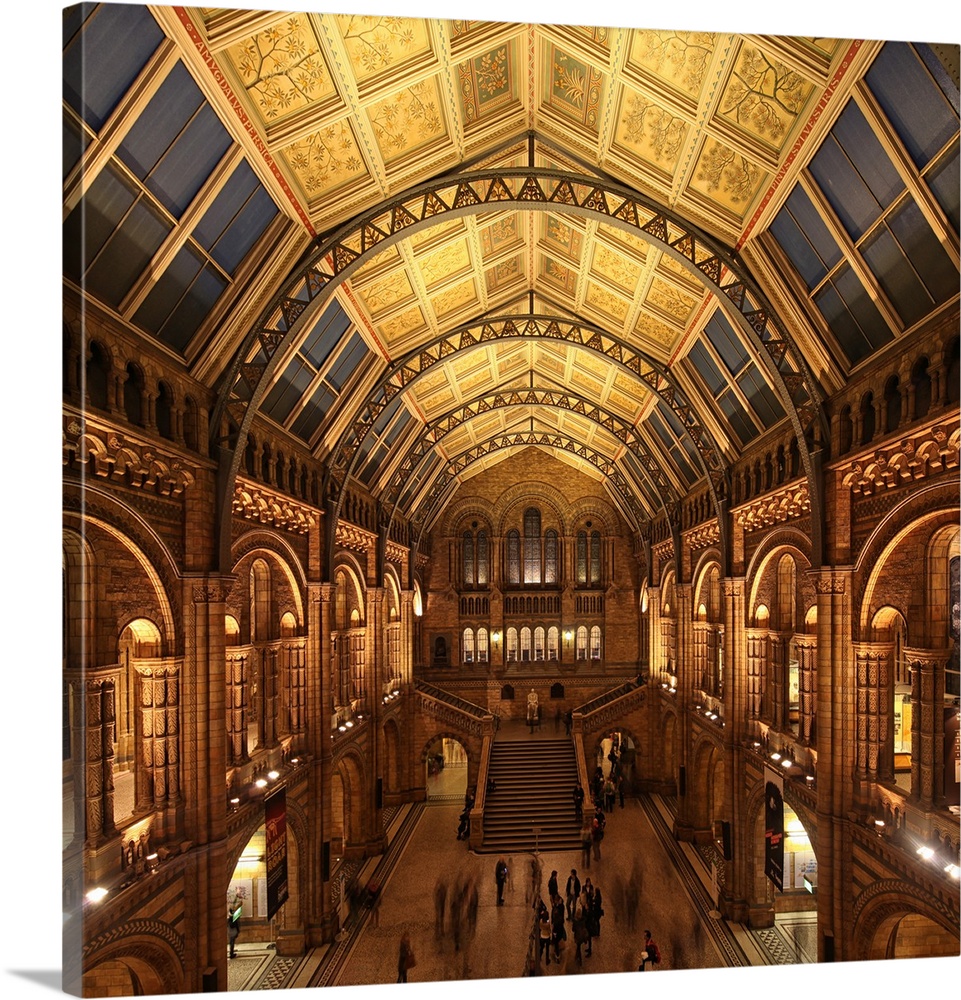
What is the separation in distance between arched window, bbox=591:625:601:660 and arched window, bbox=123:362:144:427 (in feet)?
111

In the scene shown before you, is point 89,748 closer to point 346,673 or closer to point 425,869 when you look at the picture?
point 346,673

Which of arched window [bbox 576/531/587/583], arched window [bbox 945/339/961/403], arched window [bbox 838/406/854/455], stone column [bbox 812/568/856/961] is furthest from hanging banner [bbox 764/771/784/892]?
arched window [bbox 576/531/587/583]

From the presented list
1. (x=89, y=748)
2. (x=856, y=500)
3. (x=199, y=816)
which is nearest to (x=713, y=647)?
(x=856, y=500)

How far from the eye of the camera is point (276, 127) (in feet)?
35.0

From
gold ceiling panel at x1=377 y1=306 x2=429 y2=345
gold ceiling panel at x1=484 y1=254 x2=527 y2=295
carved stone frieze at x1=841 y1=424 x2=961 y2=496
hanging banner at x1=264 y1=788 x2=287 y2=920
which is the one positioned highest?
gold ceiling panel at x1=484 y1=254 x2=527 y2=295

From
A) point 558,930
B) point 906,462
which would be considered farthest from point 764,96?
point 558,930

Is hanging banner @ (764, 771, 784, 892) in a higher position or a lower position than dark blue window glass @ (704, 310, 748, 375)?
lower

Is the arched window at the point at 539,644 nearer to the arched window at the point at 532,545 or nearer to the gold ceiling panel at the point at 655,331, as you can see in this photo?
the arched window at the point at 532,545

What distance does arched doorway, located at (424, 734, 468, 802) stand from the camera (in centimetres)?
3416

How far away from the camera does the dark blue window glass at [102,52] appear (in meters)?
7.65

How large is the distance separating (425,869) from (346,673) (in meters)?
7.08

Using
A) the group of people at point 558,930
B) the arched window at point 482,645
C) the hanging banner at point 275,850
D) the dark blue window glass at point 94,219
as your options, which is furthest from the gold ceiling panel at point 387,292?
the arched window at point 482,645

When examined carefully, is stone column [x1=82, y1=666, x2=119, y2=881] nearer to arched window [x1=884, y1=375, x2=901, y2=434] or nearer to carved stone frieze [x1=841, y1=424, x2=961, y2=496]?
carved stone frieze [x1=841, y1=424, x2=961, y2=496]

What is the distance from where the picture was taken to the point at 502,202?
43.0ft
